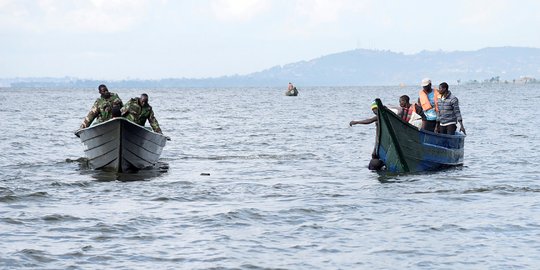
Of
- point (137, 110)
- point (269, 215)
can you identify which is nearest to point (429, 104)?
point (137, 110)

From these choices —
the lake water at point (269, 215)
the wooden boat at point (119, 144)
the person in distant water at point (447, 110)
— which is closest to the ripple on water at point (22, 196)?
the lake water at point (269, 215)

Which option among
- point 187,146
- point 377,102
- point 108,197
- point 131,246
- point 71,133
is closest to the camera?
point 131,246

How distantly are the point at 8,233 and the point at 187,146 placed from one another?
1946cm

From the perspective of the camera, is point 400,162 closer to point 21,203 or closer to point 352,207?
point 352,207

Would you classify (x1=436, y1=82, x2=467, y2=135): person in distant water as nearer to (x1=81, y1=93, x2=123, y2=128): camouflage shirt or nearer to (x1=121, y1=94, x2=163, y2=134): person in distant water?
(x1=121, y1=94, x2=163, y2=134): person in distant water

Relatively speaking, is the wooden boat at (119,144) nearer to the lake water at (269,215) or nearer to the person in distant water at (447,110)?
the lake water at (269,215)

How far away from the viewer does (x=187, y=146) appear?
33.1 meters

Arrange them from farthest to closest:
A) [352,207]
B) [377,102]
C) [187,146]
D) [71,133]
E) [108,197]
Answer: [71,133] < [187,146] < [377,102] < [108,197] < [352,207]

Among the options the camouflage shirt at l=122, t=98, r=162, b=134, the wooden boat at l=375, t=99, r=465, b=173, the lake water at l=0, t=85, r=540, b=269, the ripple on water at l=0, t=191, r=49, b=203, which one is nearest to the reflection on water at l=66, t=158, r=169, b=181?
the lake water at l=0, t=85, r=540, b=269

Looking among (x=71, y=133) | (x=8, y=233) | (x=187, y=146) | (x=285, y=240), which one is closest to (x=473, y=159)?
(x=187, y=146)

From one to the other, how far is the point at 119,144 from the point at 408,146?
655 centimetres

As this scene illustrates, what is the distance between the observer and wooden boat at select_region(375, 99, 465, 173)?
20.3 meters

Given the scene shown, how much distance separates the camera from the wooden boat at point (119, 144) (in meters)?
20.7

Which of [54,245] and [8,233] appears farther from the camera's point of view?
[8,233]
